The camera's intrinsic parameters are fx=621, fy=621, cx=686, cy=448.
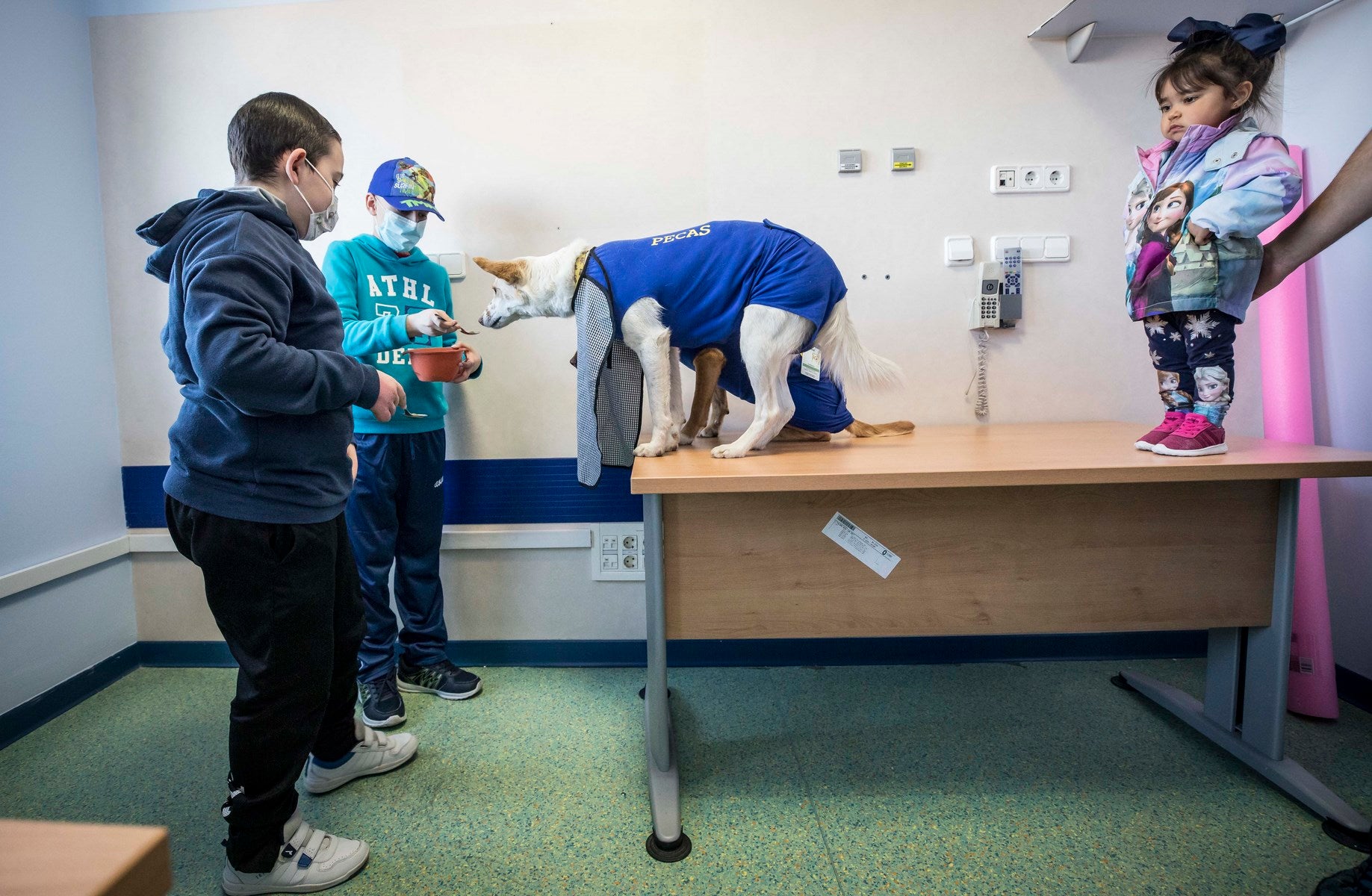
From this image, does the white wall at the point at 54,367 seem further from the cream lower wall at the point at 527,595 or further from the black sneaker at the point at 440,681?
the black sneaker at the point at 440,681

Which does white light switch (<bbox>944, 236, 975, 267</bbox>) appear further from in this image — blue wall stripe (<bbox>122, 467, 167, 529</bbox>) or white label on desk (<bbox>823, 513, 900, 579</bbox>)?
blue wall stripe (<bbox>122, 467, 167, 529</bbox>)

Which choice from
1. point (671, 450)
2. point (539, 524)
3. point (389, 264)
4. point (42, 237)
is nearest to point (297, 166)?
point (389, 264)

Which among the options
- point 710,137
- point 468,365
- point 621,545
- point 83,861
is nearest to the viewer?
point 83,861

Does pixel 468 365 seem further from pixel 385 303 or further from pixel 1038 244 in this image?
pixel 1038 244

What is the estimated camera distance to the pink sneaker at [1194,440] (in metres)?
1.27

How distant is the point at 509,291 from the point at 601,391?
381mm

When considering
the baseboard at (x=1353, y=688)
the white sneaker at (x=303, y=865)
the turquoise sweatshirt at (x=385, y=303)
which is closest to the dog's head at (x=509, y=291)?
the turquoise sweatshirt at (x=385, y=303)

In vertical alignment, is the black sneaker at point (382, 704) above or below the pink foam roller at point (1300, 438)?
below

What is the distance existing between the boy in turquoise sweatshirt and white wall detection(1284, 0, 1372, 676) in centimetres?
249

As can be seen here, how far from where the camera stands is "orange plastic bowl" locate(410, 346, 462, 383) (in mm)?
1520

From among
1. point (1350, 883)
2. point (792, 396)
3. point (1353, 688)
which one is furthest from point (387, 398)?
point (1353, 688)

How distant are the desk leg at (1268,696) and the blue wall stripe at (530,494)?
64.7 inches

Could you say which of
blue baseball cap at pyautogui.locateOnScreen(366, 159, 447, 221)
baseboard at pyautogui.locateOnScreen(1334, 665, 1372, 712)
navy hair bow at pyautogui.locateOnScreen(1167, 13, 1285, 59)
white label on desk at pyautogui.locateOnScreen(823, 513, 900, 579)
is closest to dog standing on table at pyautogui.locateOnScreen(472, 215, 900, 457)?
white label on desk at pyautogui.locateOnScreen(823, 513, 900, 579)

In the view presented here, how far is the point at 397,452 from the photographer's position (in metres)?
1.85
